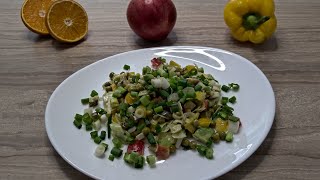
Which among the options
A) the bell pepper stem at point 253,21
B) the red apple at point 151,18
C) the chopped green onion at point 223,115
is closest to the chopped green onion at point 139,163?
the chopped green onion at point 223,115

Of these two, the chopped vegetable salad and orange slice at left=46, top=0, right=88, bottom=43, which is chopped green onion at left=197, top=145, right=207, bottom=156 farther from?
orange slice at left=46, top=0, right=88, bottom=43

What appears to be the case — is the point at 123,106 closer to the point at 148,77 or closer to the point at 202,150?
the point at 148,77

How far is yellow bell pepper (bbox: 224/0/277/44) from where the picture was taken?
4.65ft

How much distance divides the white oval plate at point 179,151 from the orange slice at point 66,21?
0.28 metres

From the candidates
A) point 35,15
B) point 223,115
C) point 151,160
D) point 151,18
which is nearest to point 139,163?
point 151,160

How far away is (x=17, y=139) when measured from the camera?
110 centimetres

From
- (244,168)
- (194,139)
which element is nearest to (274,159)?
(244,168)

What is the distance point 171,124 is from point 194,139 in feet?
0.22

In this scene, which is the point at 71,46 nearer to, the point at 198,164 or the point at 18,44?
the point at 18,44

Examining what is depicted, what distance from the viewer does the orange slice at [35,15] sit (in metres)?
1.51

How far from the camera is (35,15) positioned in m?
1.54

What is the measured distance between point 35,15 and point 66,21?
0.14 meters

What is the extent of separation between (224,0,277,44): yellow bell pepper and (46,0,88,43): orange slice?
538mm

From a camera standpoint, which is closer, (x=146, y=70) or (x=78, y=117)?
(x=78, y=117)
